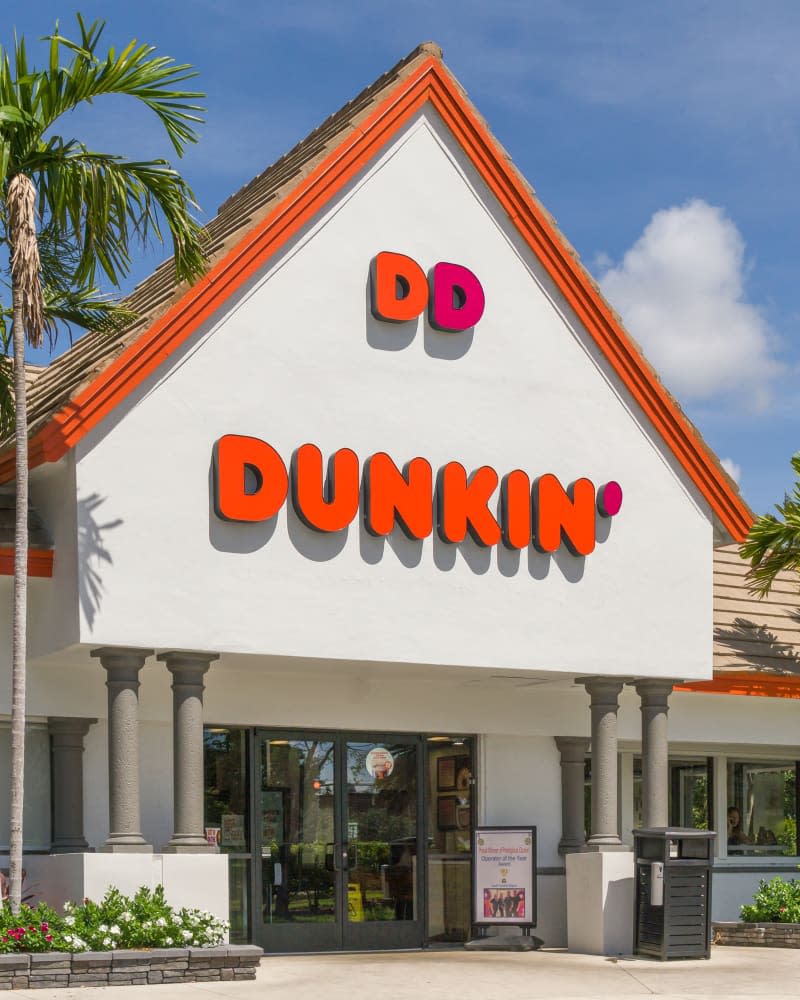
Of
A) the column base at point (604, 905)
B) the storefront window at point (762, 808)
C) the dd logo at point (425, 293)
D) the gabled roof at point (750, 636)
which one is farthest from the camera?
the storefront window at point (762, 808)

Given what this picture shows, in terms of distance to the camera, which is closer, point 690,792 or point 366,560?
point 366,560

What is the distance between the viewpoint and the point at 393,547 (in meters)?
17.9

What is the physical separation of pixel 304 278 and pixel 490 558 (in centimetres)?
384

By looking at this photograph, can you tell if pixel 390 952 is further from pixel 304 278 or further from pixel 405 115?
pixel 405 115

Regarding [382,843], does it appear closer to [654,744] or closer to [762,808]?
[654,744]

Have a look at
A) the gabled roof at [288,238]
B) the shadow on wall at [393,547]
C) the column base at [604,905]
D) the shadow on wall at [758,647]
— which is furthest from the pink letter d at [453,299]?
the shadow on wall at [758,647]

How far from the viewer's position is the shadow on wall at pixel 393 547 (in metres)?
16.9

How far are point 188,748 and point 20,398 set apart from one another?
411cm

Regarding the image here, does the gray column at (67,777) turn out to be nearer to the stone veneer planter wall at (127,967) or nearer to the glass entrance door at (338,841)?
the glass entrance door at (338,841)

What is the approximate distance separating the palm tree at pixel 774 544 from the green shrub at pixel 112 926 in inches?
398

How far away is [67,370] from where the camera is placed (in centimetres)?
1900

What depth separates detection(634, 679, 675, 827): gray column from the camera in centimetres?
2016

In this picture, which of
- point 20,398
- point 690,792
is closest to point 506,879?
point 690,792

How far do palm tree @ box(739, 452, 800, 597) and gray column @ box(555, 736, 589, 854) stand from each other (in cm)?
359
